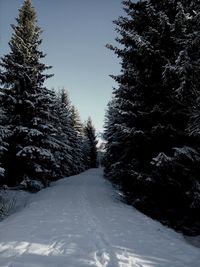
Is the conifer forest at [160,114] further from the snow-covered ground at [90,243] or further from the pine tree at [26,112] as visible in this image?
the pine tree at [26,112]

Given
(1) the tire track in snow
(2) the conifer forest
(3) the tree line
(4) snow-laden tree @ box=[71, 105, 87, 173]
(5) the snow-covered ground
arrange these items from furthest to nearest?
(4) snow-laden tree @ box=[71, 105, 87, 173], (3) the tree line, (2) the conifer forest, (5) the snow-covered ground, (1) the tire track in snow

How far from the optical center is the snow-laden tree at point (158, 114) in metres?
12.0

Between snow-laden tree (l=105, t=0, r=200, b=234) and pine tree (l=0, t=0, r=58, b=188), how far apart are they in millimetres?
7532

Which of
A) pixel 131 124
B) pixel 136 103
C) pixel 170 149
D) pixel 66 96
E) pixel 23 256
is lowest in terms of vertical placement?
pixel 23 256

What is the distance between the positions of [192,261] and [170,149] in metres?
6.60

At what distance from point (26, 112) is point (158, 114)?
11.4 m

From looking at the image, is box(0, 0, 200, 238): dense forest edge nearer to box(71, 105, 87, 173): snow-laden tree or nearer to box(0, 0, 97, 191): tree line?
box(0, 0, 97, 191): tree line

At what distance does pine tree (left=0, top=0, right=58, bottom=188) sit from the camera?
66.2 feet

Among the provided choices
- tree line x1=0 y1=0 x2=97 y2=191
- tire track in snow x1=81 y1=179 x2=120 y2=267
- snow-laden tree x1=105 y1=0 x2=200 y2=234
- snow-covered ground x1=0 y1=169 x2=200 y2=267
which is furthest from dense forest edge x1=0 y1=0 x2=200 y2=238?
tree line x1=0 y1=0 x2=97 y2=191

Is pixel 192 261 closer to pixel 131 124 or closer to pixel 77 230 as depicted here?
pixel 77 230

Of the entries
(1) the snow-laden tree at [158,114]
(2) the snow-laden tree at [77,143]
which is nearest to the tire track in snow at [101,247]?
(1) the snow-laden tree at [158,114]

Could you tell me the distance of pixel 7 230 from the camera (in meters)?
9.11

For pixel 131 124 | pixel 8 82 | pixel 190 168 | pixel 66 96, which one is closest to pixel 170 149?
pixel 190 168

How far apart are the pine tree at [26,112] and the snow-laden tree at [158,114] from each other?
7.53m
